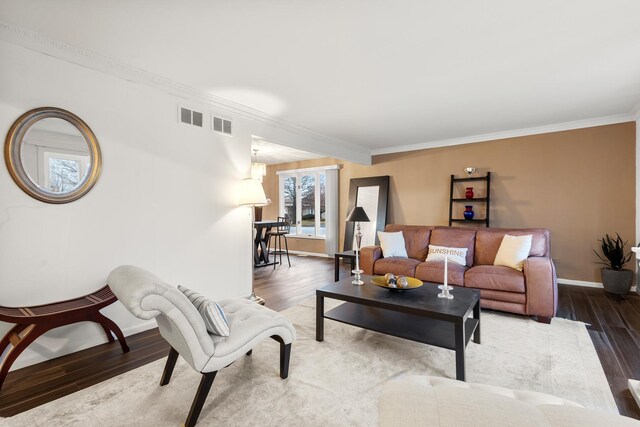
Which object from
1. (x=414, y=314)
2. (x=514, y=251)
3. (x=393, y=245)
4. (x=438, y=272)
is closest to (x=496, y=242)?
(x=514, y=251)

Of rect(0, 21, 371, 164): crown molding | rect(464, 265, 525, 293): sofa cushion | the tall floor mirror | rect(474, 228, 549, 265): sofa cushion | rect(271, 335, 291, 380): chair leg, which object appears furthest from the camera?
the tall floor mirror

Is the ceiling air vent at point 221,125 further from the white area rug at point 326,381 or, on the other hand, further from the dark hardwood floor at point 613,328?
the dark hardwood floor at point 613,328

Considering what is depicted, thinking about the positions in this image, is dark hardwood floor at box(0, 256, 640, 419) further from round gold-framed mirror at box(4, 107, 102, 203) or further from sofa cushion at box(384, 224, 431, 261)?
sofa cushion at box(384, 224, 431, 261)

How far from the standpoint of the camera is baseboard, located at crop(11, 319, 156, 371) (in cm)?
231

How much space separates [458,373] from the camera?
2.06 meters

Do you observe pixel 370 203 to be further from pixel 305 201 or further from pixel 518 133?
pixel 518 133

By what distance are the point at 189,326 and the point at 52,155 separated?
1997mm

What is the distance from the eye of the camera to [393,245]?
14.8ft

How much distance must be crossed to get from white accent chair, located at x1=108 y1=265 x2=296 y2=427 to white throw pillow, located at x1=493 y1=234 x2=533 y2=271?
2962mm

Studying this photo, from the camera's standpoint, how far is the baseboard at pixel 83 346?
7.59 feet

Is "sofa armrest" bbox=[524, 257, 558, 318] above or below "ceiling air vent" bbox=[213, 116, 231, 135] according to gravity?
below

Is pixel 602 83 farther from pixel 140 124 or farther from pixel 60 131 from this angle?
pixel 60 131

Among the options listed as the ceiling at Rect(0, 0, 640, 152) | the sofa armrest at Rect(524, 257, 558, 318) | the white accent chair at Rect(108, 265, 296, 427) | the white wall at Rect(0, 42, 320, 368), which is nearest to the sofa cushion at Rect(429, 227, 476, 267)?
the sofa armrest at Rect(524, 257, 558, 318)

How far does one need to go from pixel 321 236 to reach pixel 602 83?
571cm
